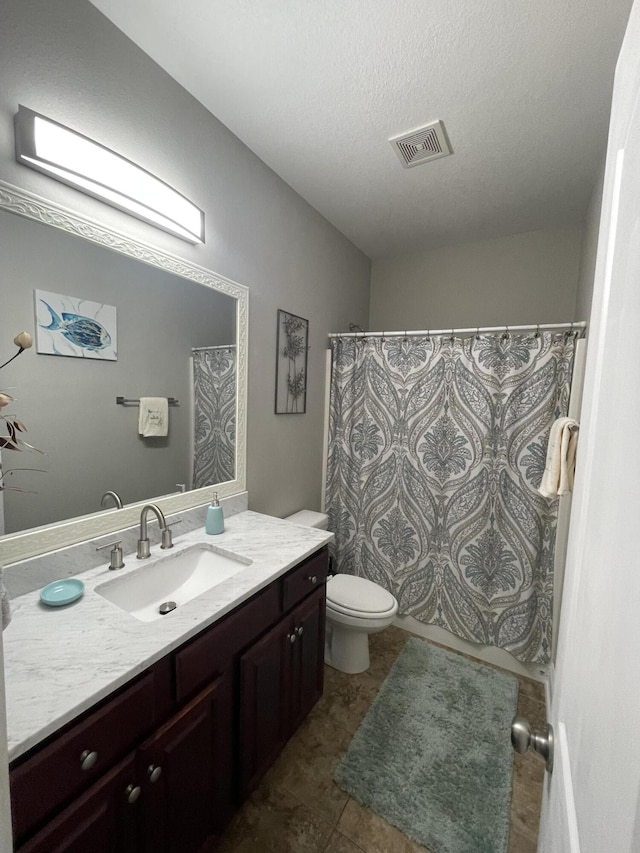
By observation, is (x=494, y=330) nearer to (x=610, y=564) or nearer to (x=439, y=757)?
(x=610, y=564)

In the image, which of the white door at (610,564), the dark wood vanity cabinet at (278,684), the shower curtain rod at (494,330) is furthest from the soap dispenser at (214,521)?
the shower curtain rod at (494,330)

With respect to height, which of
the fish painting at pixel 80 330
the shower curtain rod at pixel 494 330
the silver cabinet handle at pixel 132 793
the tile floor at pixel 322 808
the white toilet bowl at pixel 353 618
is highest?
the shower curtain rod at pixel 494 330

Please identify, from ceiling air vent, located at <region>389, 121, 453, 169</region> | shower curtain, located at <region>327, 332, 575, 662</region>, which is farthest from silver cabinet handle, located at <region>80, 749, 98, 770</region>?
ceiling air vent, located at <region>389, 121, 453, 169</region>

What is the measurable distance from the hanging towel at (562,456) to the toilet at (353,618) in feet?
3.27

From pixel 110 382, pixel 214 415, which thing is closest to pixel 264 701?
pixel 214 415

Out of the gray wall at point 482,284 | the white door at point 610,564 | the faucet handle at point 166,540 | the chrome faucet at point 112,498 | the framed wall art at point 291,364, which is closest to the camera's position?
the white door at point 610,564

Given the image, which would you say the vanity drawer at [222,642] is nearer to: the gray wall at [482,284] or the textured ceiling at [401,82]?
the textured ceiling at [401,82]

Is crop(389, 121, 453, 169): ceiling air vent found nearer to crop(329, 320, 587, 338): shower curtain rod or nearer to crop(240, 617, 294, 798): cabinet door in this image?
crop(329, 320, 587, 338): shower curtain rod

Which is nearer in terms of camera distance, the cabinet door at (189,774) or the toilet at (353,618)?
the cabinet door at (189,774)

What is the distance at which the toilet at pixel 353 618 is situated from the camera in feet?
5.66

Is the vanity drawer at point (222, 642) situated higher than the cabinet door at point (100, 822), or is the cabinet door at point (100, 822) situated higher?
the vanity drawer at point (222, 642)

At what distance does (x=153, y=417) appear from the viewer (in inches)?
53.7

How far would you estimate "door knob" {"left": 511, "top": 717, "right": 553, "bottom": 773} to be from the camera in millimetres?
577

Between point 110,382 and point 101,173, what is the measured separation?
66cm
